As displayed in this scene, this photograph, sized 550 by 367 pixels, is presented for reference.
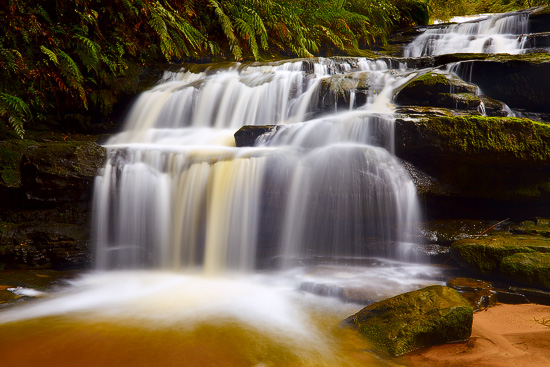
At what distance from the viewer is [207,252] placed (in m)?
4.68

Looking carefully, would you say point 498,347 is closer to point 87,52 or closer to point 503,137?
point 503,137

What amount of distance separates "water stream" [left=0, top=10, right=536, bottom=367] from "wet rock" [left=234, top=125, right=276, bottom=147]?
0.51 ft

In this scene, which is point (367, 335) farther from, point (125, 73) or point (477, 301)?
point (125, 73)

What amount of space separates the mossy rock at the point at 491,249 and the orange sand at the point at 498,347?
0.76 meters

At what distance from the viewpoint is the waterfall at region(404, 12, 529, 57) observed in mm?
9812

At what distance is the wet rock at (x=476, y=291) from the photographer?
124 inches

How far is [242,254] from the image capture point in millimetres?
4602

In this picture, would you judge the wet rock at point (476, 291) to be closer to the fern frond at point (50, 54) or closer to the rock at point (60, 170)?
the rock at point (60, 170)

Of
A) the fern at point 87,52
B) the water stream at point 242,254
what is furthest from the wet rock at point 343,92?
the fern at point 87,52

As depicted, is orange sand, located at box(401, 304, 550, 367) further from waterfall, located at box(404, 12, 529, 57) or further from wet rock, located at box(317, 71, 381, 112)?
waterfall, located at box(404, 12, 529, 57)

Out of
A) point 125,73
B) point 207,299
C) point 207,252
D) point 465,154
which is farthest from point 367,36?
point 207,299

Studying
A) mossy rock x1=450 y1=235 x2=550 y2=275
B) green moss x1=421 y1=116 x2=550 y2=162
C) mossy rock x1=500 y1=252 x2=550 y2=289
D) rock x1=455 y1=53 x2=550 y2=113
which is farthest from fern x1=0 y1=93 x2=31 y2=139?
rock x1=455 y1=53 x2=550 y2=113

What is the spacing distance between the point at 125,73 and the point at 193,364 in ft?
23.7

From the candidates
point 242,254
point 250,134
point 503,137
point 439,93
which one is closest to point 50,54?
point 250,134
